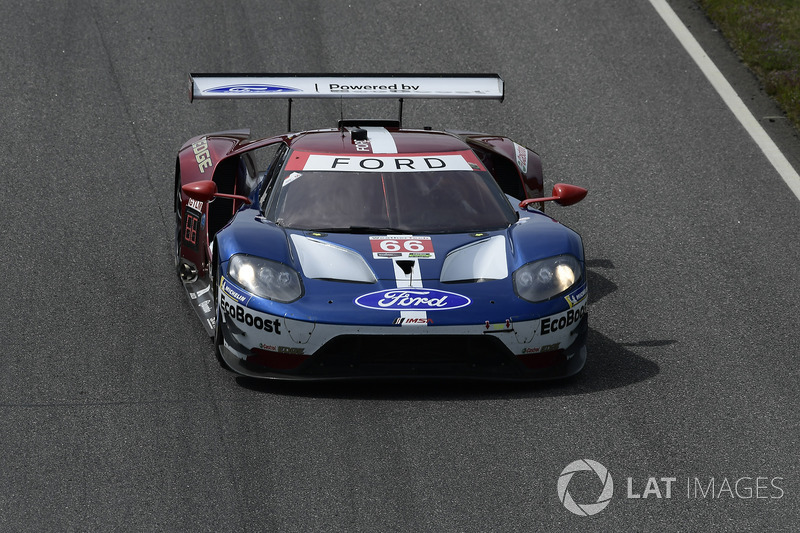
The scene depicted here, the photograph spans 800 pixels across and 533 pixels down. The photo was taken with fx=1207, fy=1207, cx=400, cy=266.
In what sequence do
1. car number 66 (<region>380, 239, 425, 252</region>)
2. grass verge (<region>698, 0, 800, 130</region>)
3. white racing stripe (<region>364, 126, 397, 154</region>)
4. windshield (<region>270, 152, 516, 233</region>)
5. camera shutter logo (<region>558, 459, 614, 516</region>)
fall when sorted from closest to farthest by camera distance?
camera shutter logo (<region>558, 459, 614, 516</region>)
car number 66 (<region>380, 239, 425, 252</region>)
windshield (<region>270, 152, 516, 233</region>)
white racing stripe (<region>364, 126, 397, 154</region>)
grass verge (<region>698, 0, 800, 130</region>)

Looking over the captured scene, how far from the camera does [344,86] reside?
802 centimetres

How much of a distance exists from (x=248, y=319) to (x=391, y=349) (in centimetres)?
72

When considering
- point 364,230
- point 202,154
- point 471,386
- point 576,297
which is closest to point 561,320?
point 576,297

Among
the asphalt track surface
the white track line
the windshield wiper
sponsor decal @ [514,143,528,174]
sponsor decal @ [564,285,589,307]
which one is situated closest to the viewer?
the asphalt track surface

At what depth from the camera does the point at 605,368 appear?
6387mm

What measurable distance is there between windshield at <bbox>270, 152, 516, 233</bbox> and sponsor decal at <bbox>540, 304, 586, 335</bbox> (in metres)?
0.79

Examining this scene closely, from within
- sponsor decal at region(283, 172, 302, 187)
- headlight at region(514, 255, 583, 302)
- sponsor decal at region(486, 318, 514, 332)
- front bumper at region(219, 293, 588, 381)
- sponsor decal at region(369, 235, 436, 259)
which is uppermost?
sponsor decal at region(283, 172, 302, 187)

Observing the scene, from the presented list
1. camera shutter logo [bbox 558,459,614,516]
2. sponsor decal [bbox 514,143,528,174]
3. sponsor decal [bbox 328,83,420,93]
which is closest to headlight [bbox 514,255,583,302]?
camera shutter logo [bbox 558,459,614,516]

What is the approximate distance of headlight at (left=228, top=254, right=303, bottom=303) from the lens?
19.2 ft

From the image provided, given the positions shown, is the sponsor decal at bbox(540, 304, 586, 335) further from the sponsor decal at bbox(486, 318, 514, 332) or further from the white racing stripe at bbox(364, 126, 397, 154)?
the white racing stripe at bbox(364, 126, 397, 154)

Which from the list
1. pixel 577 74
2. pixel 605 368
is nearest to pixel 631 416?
pixel 605 368

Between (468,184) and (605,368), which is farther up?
(468,184)

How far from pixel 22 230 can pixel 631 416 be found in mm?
4713

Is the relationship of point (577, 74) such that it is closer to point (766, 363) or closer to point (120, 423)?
point (766, 363)
